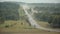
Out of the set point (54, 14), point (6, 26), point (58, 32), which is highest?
point (54, 14)

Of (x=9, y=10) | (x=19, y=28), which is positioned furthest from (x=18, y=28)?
(x=9, y=10)

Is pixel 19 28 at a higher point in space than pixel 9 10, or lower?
lower

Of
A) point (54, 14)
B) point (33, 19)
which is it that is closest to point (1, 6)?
point (33, 19)

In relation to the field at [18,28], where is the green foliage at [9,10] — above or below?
above

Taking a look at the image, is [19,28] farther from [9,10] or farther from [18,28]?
[9,10]

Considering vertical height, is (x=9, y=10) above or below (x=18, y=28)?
above

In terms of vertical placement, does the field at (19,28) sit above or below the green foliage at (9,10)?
below

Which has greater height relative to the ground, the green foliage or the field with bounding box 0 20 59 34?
the green foliage

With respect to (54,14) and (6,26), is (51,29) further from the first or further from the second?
(6,26)

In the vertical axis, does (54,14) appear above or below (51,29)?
above

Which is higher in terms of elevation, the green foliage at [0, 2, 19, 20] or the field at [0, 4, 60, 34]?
the green foliage at [0, 2, 19, 20]
